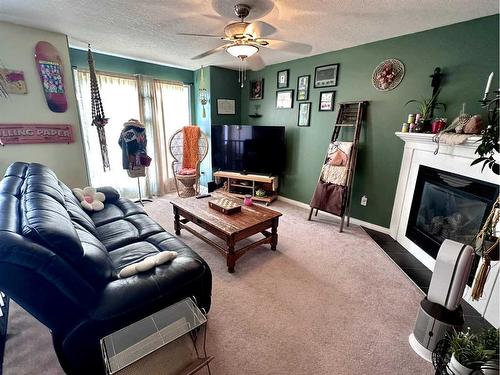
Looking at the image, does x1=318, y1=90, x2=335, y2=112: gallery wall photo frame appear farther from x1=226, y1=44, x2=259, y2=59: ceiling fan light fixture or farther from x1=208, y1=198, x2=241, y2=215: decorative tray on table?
x1=208, y1=198, x2=241, y2=215: decorative tray on table

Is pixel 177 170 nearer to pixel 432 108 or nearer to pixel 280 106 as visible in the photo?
pixel 280 106

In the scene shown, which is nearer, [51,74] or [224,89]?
[51,74]

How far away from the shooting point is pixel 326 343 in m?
1.55

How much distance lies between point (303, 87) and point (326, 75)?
41 cm

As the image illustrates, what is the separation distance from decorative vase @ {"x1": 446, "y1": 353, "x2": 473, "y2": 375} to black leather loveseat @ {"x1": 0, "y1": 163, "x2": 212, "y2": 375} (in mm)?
1328

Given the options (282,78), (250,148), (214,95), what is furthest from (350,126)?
(214,95)

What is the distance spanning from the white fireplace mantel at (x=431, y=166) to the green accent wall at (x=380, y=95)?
0.15 metres

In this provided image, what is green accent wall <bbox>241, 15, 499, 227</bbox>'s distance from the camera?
220 cm

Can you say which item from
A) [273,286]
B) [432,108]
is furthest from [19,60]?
[432,108]

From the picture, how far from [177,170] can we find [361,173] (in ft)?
10.7

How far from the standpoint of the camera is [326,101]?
351 cm

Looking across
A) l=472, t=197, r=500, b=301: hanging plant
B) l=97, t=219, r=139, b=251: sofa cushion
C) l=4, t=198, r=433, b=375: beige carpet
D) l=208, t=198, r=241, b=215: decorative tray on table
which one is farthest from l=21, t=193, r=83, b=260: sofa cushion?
l=472, t=197, r=500, b=301: hanging plant

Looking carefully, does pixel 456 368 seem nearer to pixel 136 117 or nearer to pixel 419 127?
pixel 419 127

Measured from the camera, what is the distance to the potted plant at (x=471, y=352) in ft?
3.38
